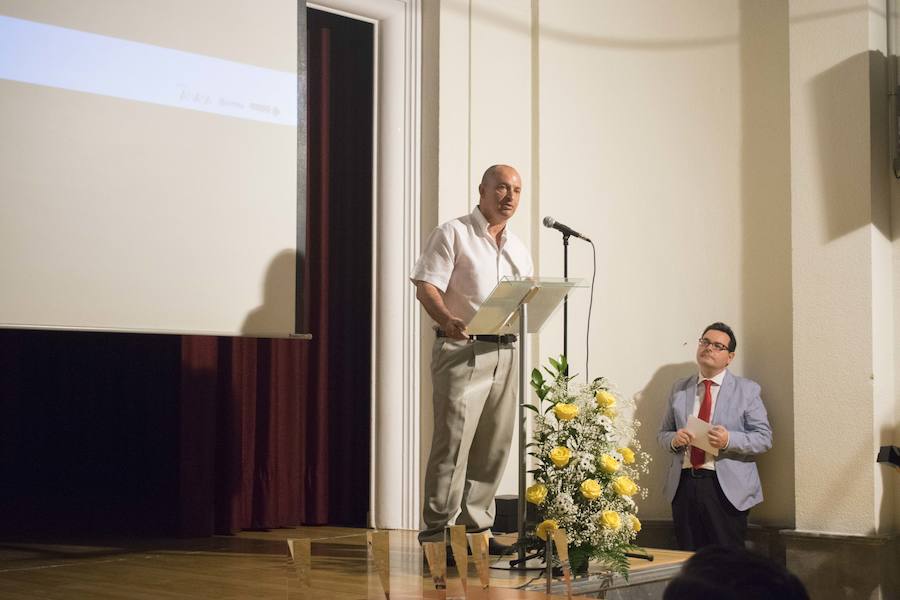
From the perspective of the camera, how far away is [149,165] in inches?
152

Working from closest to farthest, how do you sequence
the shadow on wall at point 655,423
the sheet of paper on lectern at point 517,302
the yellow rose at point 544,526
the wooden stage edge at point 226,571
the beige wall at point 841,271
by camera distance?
the wooden stage edge at point 226,571 < the sheet of paper on lectern at point 517,302 < the yellow rose at point 544,526 < the beige wall at point 841,271 < the shadow on wall at point 655,423

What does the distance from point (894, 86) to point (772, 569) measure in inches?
191

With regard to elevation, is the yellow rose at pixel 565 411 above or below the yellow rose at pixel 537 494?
above

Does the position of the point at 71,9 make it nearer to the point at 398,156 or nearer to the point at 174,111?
the point at 174,111

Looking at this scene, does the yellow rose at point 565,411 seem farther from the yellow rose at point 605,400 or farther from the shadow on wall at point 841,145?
the shadow on wall at point 841,145

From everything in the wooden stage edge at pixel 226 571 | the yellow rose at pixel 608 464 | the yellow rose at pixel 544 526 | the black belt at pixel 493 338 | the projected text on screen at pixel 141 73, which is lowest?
the wooden stage edge at pixel 226 571

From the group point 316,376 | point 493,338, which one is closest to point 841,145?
point 493,338

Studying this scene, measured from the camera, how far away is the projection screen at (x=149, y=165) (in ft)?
11.7

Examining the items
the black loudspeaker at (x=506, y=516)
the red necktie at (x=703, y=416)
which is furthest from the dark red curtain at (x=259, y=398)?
the red necktie at (x=703, y=416)

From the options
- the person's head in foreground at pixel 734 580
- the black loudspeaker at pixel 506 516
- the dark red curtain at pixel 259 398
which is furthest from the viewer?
the dark red curtain at pixel 259 398

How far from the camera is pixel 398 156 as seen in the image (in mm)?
5414

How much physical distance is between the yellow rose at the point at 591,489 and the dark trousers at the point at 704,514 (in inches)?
63.3

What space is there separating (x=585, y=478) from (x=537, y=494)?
192mm

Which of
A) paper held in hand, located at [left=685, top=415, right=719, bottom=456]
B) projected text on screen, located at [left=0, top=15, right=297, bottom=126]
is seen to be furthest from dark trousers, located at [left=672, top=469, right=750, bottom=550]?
projected text on screen, located at [left=0, top=15, right=297, bottom=126]
